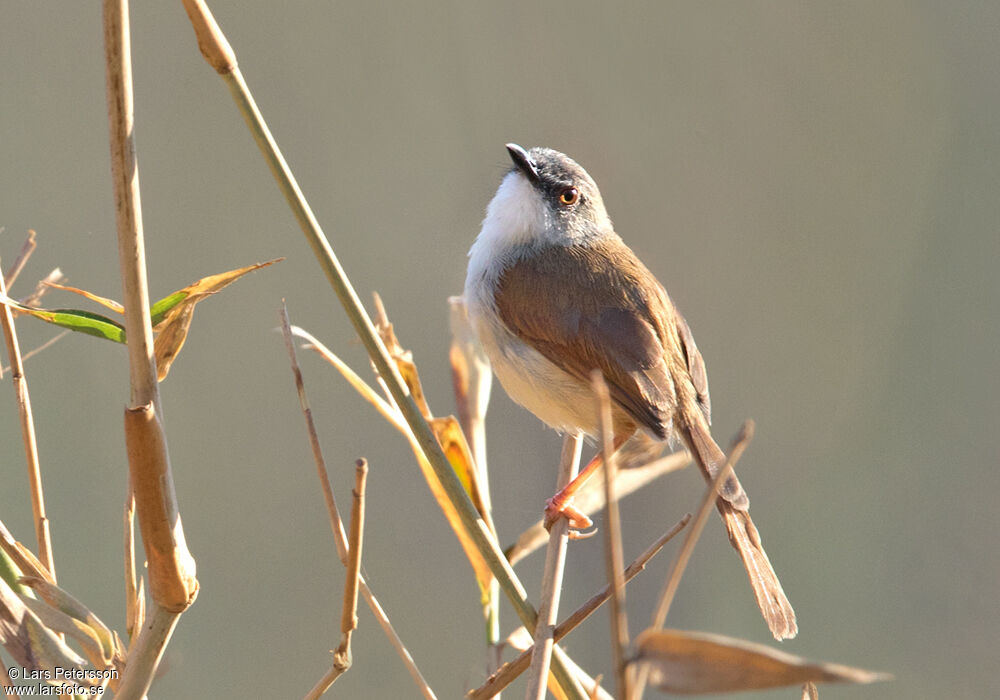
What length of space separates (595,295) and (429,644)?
2.54m

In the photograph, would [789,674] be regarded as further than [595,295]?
No

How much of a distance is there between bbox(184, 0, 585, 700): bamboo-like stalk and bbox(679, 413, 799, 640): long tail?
0.70m

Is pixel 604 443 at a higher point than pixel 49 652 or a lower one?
higher

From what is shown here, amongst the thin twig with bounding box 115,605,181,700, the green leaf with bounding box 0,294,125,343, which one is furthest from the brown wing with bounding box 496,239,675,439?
the thin twig with bounding box 115,605,181,700

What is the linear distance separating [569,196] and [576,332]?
0.52 metres

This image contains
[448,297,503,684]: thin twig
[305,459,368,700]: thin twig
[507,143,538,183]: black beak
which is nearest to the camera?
[305,459,368,700]: thin twig

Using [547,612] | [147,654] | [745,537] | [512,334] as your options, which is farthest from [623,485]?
[147,654]

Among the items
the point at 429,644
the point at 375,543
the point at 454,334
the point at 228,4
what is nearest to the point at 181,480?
the point at 375,543

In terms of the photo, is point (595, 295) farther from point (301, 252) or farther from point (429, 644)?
point (429, 644)

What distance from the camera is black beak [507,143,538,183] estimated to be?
251 centimetres

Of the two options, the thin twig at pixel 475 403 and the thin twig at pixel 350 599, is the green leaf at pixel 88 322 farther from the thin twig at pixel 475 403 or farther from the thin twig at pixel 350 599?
the thin twig at pixel 475 403

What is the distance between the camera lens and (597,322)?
2.20 m

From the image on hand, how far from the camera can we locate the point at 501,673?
3.63 ft

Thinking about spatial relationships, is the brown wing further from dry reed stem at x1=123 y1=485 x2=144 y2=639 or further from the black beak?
dry reed stem at x1=123 y1=485 x2=144 y2=639
